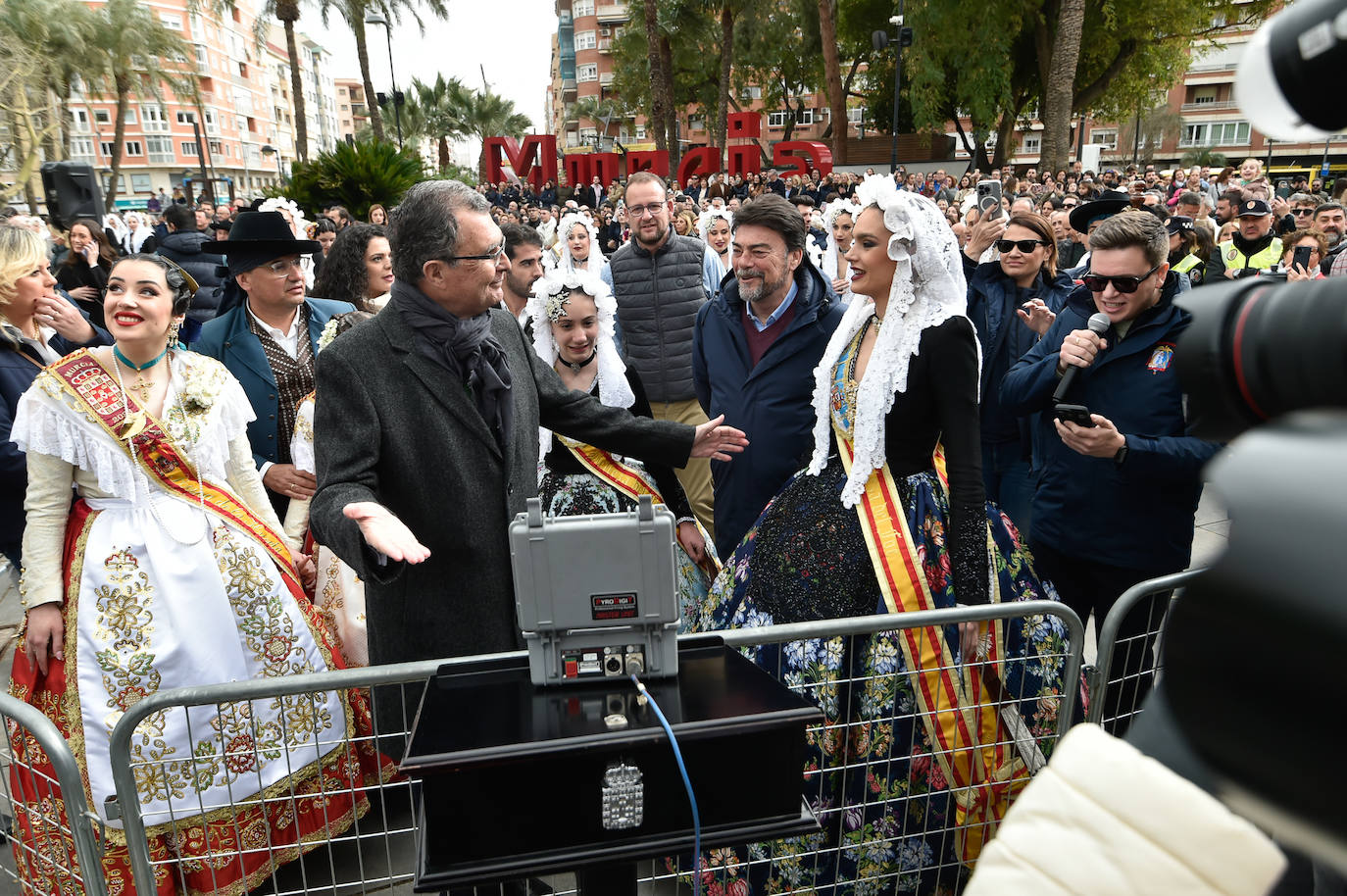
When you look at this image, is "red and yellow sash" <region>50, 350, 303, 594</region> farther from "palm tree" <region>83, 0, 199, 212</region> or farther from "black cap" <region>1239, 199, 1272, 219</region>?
"palm tree" <region>83, 0, 199, 212</region>

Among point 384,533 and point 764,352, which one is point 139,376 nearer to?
point 384,533

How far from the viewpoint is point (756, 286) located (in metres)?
3.64

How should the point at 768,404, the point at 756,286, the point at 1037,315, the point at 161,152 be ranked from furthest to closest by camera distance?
the point at 161,152
the point at 1037,315
the point at 756,286
the point at 768,404

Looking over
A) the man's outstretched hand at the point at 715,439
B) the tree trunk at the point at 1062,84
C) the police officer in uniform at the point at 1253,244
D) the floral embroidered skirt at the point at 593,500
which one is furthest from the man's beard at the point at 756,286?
the tree trunk at the point at 1062,84

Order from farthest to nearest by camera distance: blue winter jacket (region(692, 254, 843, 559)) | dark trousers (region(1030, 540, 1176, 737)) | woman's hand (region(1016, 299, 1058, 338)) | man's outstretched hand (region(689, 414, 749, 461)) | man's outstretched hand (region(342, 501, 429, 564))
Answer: woman's hand (region(1016, 299, 1058, 338)) → blue winter jacket (region(692, 254, 843, 559)) → man's outstretched hand (region(689, 414, 749, 461)) → dark trousers (region(1030, 540, 1176, 737)) → man's outstretched hand (region(342, 501, 429, 564))

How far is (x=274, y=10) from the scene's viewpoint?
1178 inches

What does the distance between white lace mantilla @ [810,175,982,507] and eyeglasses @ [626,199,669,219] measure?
2.92m

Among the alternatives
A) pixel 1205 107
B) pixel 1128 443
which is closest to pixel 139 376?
pixel 1128 443

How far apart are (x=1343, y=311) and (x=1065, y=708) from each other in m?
2.01

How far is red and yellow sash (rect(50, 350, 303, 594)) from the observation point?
2838mm

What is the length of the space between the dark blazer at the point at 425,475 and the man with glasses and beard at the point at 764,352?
3.69 feet

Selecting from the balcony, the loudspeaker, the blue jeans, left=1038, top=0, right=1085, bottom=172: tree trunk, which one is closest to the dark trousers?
the blue jeans

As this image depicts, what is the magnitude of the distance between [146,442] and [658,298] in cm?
317

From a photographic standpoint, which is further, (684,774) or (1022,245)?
(1022,245)
